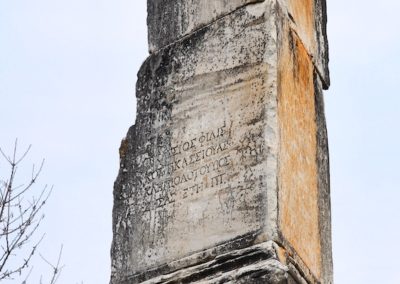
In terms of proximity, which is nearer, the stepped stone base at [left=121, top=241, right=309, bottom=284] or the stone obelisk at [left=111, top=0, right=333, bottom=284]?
the stepped stone base at [left=121, top=241, right=309, bottom=284]

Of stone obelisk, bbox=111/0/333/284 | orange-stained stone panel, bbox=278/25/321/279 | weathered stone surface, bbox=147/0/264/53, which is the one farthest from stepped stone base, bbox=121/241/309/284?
weathered stone surface, bbox=147/0/264/53

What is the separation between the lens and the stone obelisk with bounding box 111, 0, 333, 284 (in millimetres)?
4949

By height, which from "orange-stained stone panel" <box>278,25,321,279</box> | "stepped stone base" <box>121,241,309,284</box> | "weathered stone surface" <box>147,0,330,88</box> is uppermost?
"weathered stone surface" <box>147,0,330,88</box>

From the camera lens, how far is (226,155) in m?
5.14

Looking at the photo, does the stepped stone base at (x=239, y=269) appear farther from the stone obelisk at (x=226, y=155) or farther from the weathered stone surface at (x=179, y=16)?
the weathered stone surface at (x=179, y=16)

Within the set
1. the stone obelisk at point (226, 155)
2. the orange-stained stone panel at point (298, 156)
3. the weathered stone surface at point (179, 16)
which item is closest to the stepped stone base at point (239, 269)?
the stone obelisk at point (226, 155)

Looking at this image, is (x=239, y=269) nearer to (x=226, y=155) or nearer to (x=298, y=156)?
(x=226, y=155)

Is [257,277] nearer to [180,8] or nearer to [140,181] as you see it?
[140,181]

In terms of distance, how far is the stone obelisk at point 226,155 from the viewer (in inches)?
195

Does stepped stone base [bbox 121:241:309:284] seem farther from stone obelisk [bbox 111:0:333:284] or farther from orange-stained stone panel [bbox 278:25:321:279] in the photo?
orange-stained stone panel [bbox 278:25:321:279]

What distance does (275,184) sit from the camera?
4953mm

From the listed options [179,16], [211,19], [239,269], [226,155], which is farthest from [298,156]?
[179,16]

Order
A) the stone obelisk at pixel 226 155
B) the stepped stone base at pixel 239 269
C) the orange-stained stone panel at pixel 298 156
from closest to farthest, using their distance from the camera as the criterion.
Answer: the stepped stone base at pixel 239 269 → the stone obelisk at pixel 226 155 → the orange-stained stone panel at pixel 298 156

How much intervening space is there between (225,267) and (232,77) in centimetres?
102
